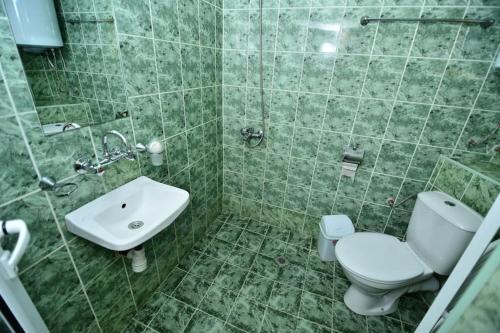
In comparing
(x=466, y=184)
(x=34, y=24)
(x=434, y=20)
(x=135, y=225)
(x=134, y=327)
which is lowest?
(x=134, y=327)

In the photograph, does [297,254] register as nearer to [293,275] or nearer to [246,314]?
[293,275]

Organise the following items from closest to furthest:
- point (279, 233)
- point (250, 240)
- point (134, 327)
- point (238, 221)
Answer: point (134, 327)
point (250, 240)
point (279, 233)
point (238, 221)

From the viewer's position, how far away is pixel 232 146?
7.32 feet

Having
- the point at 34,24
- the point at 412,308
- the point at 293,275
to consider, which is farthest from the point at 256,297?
the point at 34,24

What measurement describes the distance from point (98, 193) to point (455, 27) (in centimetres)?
223

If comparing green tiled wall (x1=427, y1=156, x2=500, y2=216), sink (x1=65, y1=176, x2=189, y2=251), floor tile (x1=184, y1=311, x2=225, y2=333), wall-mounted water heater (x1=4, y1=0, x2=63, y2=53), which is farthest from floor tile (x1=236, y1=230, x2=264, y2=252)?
wall-mounted water heater (x1=4, y1=0, x2=63, y2=53)

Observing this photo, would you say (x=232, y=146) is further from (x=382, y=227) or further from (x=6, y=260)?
(x=6, y=260)

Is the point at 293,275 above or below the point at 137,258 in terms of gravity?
below

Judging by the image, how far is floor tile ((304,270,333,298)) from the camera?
1716 millimetres

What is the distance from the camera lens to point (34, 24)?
0.87 meters

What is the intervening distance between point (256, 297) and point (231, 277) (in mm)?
258

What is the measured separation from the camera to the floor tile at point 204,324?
56.6 inches

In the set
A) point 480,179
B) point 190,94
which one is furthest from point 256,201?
point 480,179

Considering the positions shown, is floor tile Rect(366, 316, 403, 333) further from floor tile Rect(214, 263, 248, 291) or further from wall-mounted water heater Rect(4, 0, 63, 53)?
wall-mounted water heater Rect(4, 0, 63, 53)
